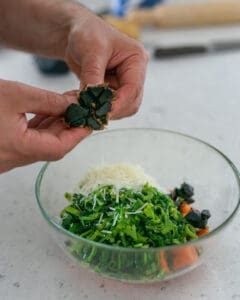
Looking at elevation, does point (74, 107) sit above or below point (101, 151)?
above

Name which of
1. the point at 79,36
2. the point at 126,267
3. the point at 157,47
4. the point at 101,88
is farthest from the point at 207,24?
the point at 126,267

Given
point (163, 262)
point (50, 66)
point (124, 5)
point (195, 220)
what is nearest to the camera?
point (163, 262)

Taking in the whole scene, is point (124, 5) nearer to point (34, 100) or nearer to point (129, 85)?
point (129, 85)

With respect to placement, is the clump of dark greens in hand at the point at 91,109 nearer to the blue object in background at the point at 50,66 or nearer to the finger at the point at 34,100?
the finger at the point at 34,100

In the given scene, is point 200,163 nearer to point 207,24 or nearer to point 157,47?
point 157,47

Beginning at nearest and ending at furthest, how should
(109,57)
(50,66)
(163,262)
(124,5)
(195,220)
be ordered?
1. (163,262)
2. (195,220)
3. (109,57)
4. (50,66)
5. (124,5)

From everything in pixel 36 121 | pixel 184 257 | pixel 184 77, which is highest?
pixel 36 121

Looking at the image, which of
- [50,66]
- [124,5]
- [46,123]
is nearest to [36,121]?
[46,123]
